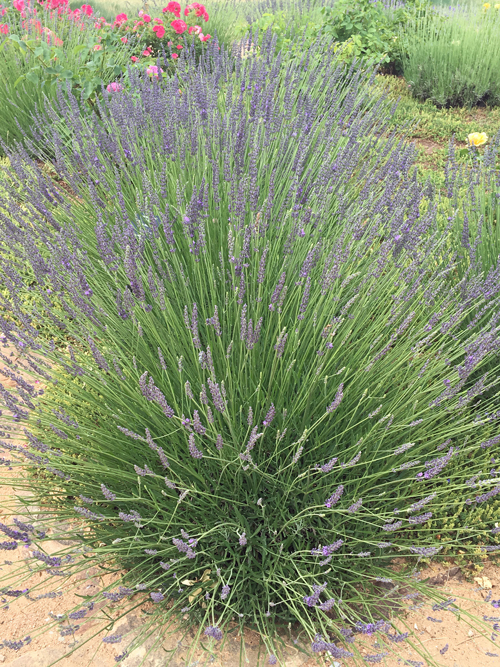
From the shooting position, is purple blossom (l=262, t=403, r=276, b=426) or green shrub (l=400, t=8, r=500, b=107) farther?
green shrub (l=400, t=8, r=500, b=107)

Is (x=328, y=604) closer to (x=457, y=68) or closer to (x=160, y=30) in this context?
(x=160, y=30)

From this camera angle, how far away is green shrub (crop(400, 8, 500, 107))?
242 inches

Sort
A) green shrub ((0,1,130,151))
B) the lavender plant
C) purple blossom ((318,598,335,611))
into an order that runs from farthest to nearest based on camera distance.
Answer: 1. green shrub ((0,1,130,151))
2. the lavender plant
3. purple blossom ((318,598,335,611))

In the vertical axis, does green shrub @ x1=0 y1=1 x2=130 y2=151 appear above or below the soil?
above

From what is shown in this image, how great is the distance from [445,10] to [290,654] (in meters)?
10.0

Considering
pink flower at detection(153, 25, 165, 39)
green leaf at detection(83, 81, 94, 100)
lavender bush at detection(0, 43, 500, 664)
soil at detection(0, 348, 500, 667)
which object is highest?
pink flower at detection(153, 25, 165, 39)

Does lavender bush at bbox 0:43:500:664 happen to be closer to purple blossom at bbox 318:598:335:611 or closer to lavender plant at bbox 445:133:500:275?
purple blossom at bbox 318:598:335:611

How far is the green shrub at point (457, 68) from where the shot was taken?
6141 millimetres

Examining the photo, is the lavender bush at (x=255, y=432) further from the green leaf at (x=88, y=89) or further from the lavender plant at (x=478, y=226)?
the green leaf at (x=88, y=89)

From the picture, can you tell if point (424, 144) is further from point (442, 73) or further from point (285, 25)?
point (285, 25)

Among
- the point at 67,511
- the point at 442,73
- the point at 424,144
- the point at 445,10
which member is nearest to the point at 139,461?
the point at 67,511

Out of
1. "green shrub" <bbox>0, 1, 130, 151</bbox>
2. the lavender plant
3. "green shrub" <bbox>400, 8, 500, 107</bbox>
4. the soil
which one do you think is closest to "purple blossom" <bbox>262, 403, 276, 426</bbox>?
the soil

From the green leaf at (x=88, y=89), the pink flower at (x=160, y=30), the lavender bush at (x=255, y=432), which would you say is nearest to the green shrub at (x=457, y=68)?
the pink flower at (x=160, y=30)

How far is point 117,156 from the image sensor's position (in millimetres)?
2889
